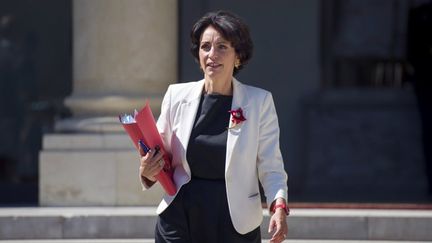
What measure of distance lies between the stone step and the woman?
3.80m

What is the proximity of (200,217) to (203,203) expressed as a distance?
0.06 meters

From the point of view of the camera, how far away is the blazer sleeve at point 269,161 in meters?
4.88

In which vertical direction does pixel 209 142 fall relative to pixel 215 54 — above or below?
below

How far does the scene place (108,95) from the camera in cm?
979

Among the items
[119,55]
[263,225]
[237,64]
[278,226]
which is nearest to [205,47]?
[237,64]

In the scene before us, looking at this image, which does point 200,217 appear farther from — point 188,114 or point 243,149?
point 188,114

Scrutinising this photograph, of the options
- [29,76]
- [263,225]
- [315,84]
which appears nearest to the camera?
[263,225]

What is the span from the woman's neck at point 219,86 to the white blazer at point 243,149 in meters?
0.03

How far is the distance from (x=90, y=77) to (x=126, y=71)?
13.3 inches

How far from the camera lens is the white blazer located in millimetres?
4832

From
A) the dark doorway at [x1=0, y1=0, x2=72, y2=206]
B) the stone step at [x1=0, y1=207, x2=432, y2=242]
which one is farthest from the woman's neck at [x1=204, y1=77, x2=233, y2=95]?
the dark doorway at [x1=0, y1=0, x2=72, y2=206]

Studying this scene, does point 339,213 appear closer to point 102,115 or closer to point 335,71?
point 102,115

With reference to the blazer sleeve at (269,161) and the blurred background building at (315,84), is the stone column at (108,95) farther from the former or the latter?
the blazer sleeve at (269,161)

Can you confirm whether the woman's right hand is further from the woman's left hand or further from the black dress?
the woman's left hand
